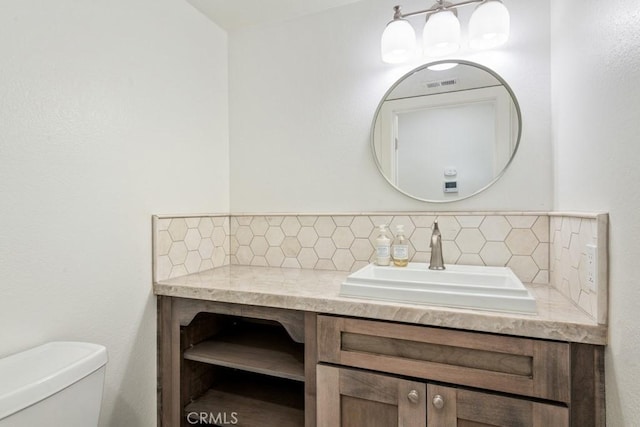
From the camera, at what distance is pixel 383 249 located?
1.50 m

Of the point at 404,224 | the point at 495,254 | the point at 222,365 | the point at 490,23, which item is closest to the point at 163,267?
the point at 222,365

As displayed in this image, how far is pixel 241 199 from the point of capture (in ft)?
6.40

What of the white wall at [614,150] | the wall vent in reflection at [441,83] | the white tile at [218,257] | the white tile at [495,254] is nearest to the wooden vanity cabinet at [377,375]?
the white wall at [614,150]

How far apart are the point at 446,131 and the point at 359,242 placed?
0.63 metres

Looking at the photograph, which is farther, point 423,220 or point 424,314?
point 423,220

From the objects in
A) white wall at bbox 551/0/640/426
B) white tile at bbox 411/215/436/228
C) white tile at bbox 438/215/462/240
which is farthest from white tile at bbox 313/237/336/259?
white wall at bbox 551/0/640/426

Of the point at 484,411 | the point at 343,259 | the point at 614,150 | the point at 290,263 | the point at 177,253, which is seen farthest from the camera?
the point at 290,263

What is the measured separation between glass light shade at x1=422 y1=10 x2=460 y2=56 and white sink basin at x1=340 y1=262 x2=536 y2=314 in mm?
924

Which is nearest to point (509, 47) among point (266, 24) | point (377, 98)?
point (377, 98)

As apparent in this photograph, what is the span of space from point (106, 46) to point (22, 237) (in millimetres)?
737

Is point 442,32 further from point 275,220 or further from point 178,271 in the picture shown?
point 178,271

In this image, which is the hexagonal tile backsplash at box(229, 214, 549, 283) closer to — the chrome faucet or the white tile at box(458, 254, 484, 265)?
the white tile at box(458, 254, 484, 265)

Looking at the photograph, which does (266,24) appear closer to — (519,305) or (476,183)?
(476,183)

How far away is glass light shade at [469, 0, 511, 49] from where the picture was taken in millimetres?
1354
